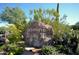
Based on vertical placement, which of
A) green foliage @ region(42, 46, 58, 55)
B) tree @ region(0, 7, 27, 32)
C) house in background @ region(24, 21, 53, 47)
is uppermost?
tree @ region(0, 7, 27, 32)

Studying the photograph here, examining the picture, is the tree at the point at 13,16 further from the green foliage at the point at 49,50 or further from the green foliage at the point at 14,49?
the green foliage at the point at 49,50

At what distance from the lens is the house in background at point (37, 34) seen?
14.7 ft

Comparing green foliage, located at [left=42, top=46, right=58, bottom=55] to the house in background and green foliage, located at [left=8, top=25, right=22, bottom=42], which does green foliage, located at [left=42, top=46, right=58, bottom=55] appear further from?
green foliage, located at [left=8, top=25, right=22, bottom=42]

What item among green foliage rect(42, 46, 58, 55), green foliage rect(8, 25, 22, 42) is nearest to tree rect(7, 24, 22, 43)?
green foliage rect(8, 25, 22, 42)

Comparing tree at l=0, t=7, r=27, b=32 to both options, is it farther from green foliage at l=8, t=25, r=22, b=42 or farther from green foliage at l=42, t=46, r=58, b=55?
green foliage at l=42, t=46, r=58, b=55

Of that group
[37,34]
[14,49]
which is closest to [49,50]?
[37,34]

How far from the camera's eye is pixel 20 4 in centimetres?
448

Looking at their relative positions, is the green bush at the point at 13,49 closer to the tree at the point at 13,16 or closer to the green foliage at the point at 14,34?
the green foliage at the point at 14,34

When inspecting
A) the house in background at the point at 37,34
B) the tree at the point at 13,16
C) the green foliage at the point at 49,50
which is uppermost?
the tree at the point at 13,16

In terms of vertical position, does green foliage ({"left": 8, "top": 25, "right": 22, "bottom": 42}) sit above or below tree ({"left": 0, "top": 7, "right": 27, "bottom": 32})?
below

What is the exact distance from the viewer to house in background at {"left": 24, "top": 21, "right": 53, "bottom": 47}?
4.48m

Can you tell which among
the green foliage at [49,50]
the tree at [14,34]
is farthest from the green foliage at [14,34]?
the green foliage at [49,50]

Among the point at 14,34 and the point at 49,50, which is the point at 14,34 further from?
the point at 49,50

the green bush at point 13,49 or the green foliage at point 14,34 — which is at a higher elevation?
the green foliage at point 14,34
